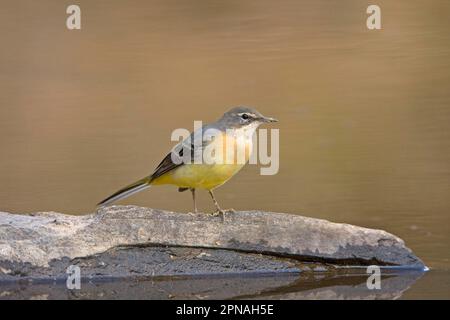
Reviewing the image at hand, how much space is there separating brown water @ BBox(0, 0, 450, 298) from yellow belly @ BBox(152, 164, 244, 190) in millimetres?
1710

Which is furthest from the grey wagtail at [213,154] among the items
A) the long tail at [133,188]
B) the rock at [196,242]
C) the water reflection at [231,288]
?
the water reflection at [231,288]

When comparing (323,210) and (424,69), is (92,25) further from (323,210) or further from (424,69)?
(323,210)

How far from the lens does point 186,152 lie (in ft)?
30.8

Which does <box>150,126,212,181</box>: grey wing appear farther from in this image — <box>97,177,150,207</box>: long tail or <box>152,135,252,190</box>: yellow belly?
<box>97,177,150,207</box>: long tail

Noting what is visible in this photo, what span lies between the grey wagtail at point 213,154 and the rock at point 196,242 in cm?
31

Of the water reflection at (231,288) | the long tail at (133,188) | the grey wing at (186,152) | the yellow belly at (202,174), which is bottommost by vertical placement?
the water reflection at (231,288)

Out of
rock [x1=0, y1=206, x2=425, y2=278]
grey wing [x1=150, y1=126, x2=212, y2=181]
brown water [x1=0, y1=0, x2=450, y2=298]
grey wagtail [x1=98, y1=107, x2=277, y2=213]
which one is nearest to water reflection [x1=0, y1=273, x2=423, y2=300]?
rock [x1=0, y1=206, x2=425, y2=278]

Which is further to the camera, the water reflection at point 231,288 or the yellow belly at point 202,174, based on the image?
the yellow belly at point 202,174

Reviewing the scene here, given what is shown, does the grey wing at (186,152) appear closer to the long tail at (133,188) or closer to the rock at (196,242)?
the long tail at (133,188)

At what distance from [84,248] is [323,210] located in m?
3.34

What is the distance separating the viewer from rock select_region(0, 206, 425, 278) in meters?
8.85

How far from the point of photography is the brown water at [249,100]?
39.5 ft

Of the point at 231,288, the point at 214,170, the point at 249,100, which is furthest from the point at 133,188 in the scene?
the point at 249,100

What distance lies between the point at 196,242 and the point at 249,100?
21.4 ft
